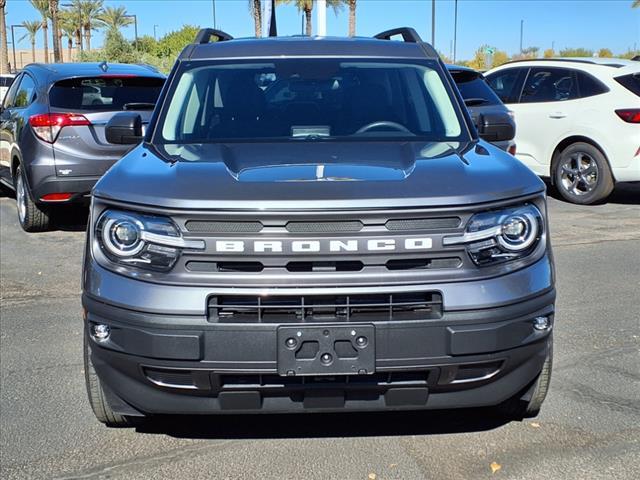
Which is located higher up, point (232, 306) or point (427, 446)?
point (232, 306)

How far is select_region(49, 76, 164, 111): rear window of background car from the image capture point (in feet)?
26.6

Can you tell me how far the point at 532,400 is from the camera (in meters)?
3.65

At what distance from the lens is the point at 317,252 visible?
3004 millimetres

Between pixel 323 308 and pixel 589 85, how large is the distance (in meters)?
8.24

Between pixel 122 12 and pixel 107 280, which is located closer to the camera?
pixel 107 280

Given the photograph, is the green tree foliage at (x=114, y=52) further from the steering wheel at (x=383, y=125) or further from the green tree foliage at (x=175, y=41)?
the steering wheel at (x=383, y=125)

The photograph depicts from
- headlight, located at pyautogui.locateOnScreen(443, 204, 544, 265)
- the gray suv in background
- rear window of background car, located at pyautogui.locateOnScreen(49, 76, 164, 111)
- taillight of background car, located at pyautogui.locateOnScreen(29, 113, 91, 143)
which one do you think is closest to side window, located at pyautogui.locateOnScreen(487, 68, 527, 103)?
the gray suv in background

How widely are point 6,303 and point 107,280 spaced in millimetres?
3353

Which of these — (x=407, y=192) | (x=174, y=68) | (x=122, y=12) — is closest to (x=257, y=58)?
(x=174, y=68)

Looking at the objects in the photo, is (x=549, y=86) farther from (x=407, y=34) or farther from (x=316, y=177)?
(x=316, y=177)

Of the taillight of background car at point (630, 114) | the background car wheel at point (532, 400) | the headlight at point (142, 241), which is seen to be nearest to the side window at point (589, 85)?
the taillight of background car at point (630, 114)

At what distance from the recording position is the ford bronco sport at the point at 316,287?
298cm

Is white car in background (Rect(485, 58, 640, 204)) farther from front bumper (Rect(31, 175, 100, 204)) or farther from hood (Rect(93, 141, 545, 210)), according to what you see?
hood (Rect(93, 141, 545, 210))

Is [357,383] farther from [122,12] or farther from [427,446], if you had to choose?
[122,12]
